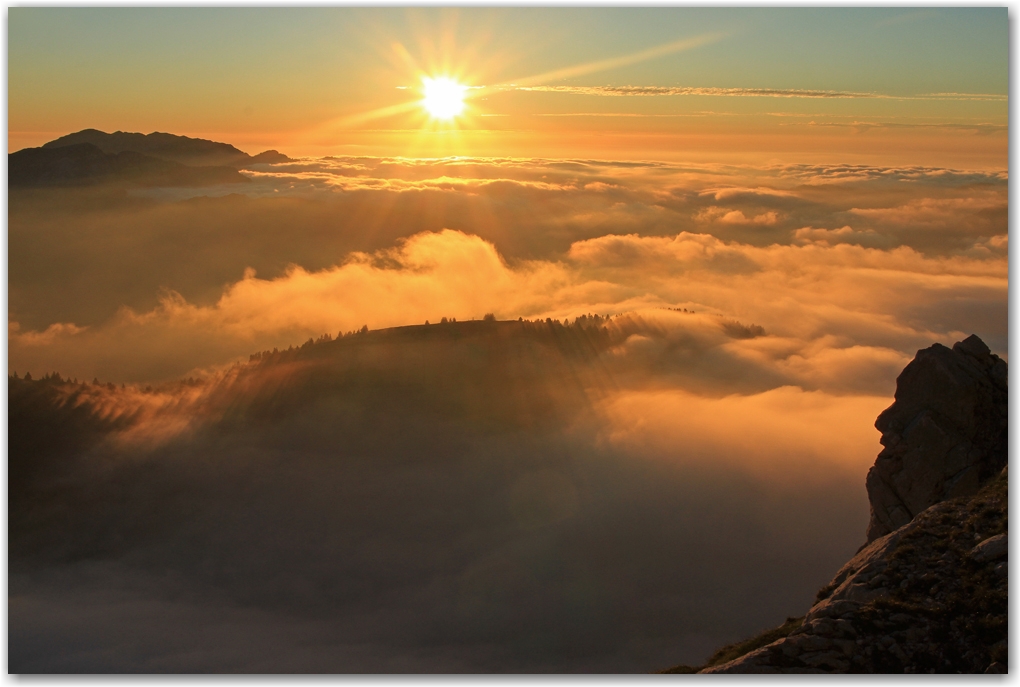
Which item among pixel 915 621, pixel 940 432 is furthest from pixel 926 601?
pixel 940 432

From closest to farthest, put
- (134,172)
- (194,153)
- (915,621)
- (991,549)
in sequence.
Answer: (915,621) → (991,549) → (134,172) → (194,153)

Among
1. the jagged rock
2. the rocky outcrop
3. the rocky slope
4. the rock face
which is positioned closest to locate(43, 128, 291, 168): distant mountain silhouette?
the rock face

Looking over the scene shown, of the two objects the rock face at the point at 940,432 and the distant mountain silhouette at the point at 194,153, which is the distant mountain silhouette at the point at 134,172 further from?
the rock face at the point at 940,432

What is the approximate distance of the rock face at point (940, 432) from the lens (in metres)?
19.7

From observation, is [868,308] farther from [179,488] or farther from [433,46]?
[179,488]

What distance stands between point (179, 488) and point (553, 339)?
50.0 meters

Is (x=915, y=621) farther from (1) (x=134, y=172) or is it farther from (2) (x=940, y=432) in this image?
(1) (x=134, y=172)

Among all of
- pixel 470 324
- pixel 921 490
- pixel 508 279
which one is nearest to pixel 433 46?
pixel 921 490

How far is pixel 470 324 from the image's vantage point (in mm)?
94062

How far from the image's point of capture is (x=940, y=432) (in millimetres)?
19969

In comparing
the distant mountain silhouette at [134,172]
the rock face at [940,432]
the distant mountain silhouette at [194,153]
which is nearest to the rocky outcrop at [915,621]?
the rock face at [940,432]

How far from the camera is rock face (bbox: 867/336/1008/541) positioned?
19672 mm

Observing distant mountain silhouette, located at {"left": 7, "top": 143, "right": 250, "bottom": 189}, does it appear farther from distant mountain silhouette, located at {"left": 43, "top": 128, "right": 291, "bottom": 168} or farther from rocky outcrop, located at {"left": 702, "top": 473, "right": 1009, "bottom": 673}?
rocky outcrop, located at {"left": 702, "top": 473, "right": 1009, "bottom": 673}

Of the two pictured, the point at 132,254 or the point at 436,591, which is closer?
the point at 436,591
